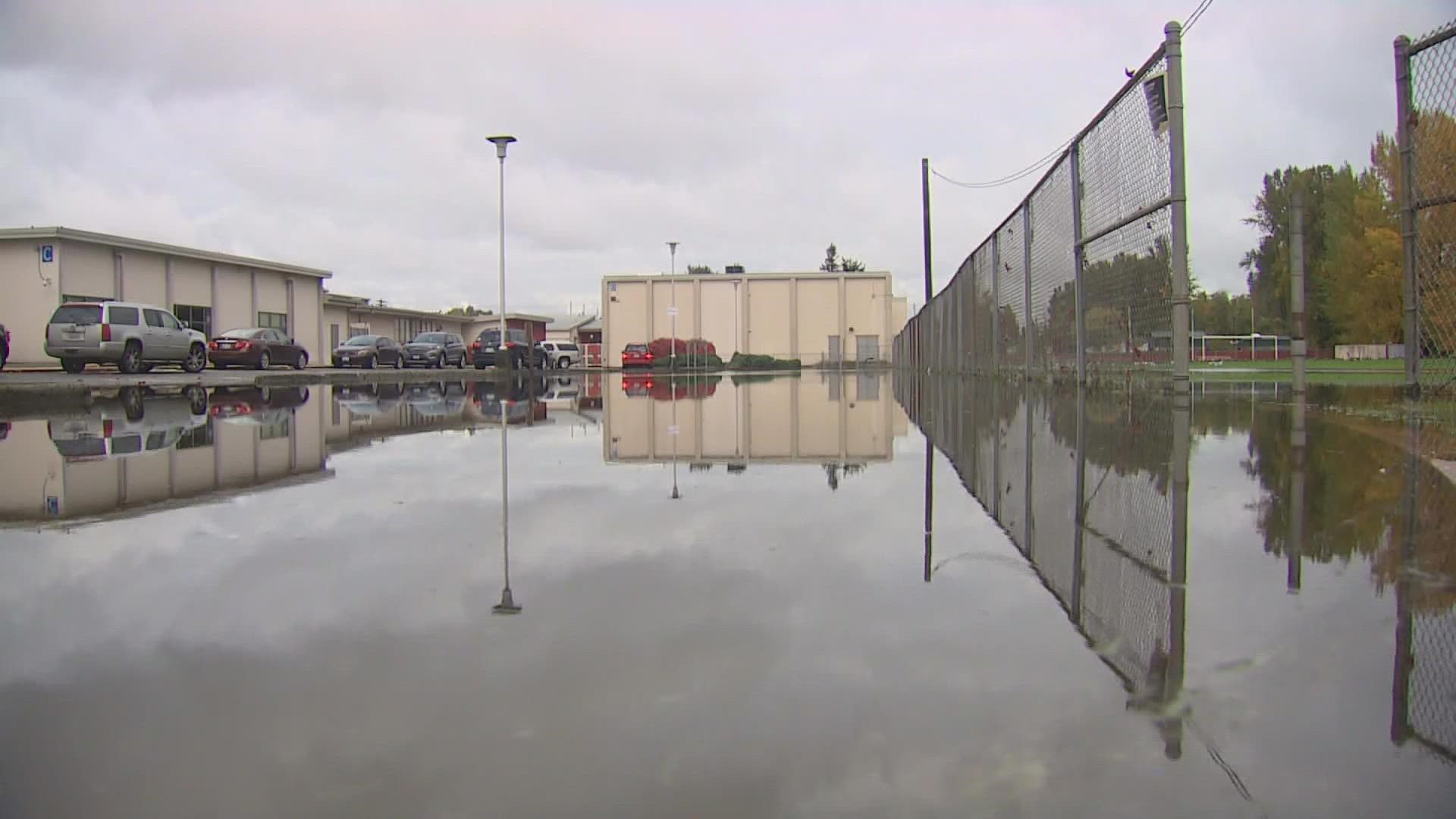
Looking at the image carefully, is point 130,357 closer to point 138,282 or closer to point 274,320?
point 138,282

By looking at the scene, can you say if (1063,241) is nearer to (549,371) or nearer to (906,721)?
(906,721)

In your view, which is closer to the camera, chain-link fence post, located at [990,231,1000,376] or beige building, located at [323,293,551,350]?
chain-link fence post, located at [990,231,1000,376]

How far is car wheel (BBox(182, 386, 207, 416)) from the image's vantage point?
14.0 meters

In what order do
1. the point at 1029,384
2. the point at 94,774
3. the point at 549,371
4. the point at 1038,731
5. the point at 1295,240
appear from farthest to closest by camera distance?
the point at 549,371
the point at 1029,384
the point at 1295,240
the point at 1038,731
the point at 94,774

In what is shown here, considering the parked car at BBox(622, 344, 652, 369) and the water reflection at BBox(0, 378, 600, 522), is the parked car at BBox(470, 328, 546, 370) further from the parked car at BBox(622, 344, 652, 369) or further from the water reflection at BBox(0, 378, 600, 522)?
the water reflection at BBox(0, 378, 600, 522)

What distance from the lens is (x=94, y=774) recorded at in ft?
7.20

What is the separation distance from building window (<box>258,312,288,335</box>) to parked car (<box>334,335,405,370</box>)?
3175 millimetres

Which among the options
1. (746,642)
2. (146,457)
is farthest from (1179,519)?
(146,457)

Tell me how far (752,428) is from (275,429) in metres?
5.30

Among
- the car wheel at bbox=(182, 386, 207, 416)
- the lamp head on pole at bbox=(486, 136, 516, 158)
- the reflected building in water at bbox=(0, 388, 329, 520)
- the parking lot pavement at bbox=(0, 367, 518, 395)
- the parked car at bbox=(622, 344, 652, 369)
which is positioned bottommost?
the reflected building in water at bbox=(0, 388, 329, 520)

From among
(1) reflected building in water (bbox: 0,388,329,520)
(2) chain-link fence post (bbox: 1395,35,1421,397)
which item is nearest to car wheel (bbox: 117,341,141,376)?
(1) reflected building in water (bbox: 0,388,329,520)

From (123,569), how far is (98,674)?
1.58 meters

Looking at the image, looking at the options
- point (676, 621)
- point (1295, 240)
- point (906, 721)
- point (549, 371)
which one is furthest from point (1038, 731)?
point (549, 371)

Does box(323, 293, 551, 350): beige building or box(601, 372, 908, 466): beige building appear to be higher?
box(323, 293, 551, 350): beige building
